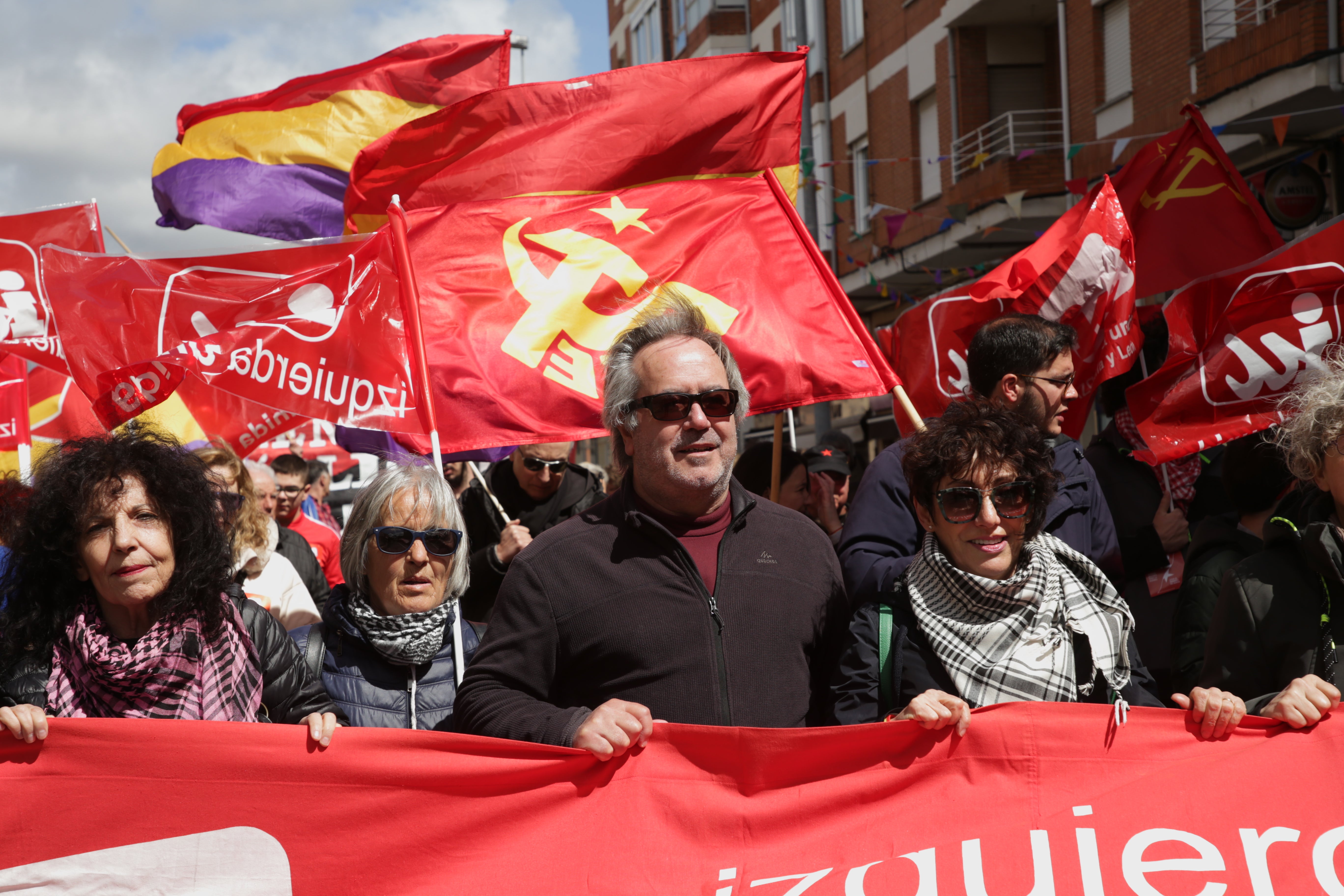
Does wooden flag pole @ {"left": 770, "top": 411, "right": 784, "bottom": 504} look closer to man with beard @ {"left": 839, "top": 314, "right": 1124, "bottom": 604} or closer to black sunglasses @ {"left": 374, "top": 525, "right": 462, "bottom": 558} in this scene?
man with beard @ {"left": 839, "top": 314, "right": 1124, "bottom": 604}

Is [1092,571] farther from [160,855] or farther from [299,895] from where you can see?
[160,855]

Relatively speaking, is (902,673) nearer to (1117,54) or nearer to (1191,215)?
(1191,215)

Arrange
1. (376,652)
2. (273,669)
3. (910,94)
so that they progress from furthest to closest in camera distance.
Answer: (910,94), (376,652), (273,669)

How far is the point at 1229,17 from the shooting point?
44.0 ft

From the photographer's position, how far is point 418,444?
4590 millimetres

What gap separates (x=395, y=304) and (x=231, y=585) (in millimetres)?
1595

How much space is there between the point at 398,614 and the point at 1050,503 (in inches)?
71.8

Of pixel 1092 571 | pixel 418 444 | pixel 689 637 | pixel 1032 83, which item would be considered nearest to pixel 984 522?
pixel 1092 571

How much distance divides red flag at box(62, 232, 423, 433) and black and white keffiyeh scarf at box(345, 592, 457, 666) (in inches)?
41.1

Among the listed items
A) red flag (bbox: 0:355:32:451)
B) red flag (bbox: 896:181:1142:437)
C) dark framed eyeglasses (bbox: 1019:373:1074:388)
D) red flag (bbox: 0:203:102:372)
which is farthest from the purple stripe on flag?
dark framed eyeglasses (bbox: 1019:373:1074:388)

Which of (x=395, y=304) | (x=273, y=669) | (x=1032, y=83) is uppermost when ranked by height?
(x=1032, y=83)

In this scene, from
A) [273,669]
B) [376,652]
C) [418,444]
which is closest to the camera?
[273,669]

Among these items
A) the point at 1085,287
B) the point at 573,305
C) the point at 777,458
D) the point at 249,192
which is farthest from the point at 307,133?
the point at 1085,287

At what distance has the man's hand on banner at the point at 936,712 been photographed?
274 cm
